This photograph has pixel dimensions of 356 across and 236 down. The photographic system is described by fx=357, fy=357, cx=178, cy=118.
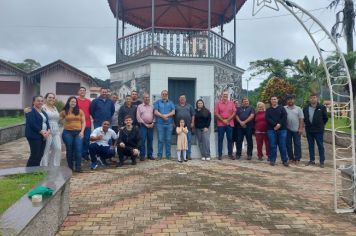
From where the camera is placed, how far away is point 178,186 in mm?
6742

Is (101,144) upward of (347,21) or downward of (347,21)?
downward

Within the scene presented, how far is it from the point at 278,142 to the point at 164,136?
3.08 metres

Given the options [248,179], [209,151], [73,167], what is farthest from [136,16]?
[248,179]

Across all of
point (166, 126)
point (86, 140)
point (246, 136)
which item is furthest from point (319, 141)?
point (86, 140)

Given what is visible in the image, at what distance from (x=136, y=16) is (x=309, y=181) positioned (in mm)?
9422

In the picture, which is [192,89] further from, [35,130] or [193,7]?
[35,130]

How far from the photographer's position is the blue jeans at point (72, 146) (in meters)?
7.84

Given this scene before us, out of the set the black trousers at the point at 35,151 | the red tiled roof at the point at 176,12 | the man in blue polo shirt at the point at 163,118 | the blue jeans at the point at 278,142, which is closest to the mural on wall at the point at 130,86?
the man in blue polo shirt at the point at 163,118

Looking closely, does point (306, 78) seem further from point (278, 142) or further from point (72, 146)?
point (72, 146)

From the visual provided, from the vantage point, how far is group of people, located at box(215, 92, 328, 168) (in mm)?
9352

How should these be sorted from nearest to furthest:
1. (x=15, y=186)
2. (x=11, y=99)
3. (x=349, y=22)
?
(x=15, y=186) < (x=349, y=22) < (x=11, y=99)

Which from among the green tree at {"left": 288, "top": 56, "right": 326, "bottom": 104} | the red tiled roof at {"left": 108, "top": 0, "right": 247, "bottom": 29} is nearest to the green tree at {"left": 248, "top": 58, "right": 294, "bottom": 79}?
the green tree at {"left": 288, "top": 56, "right": 326, "bottom": 104}

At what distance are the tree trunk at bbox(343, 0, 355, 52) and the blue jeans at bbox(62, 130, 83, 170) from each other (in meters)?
18.6

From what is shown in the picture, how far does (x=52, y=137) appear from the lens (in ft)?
24.3
